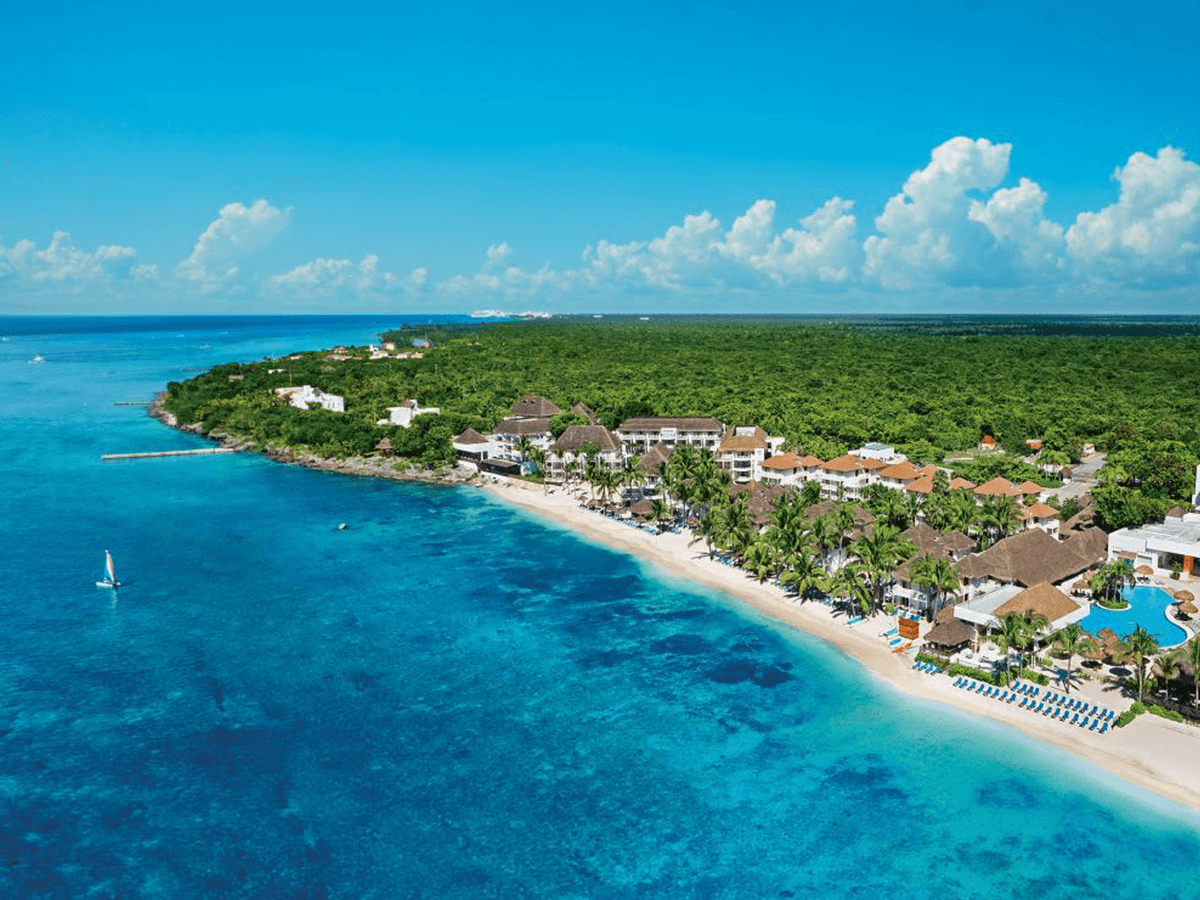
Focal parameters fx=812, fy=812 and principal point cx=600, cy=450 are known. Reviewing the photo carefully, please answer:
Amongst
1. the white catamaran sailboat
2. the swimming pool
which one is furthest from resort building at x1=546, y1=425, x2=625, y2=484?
the swimming pool

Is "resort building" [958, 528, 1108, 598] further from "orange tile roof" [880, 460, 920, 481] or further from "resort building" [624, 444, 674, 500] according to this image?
"resort building" [624, 444, 674, 500]

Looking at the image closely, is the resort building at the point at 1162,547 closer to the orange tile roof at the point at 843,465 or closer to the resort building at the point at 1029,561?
the resort building at the point at 1029,561

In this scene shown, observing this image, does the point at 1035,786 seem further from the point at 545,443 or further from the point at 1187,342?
the point at 1187,342

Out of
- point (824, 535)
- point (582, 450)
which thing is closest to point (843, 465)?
point (824, 535)

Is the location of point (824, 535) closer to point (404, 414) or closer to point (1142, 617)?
point (1142, 617)

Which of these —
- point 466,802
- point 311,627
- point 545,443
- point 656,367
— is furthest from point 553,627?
point 656,367

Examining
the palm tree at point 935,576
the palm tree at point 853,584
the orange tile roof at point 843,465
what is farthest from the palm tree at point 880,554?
the orange tile roof at point 843,465
